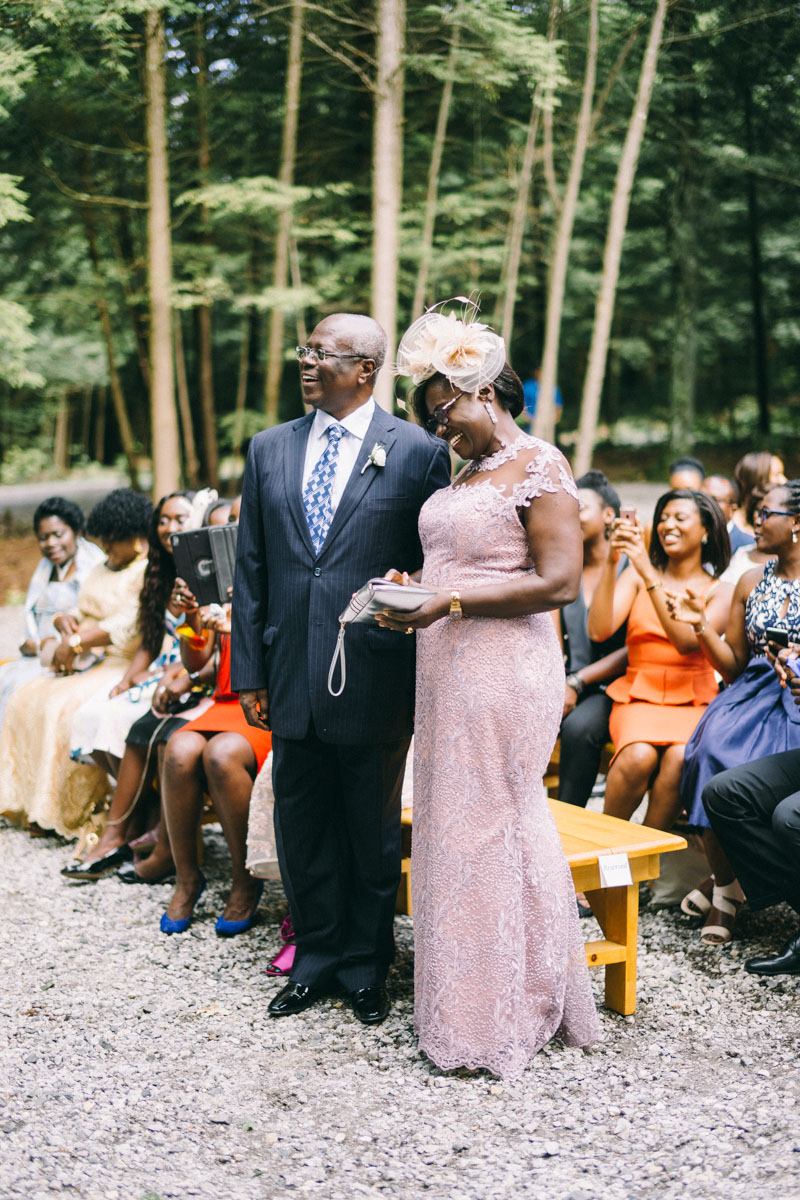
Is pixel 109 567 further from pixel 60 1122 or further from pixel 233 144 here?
pixel 233 144

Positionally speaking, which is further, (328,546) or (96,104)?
(96,104)

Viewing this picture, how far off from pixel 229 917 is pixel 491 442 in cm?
232

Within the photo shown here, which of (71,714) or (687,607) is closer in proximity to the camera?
(687,607)

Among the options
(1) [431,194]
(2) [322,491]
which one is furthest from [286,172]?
(2) [322,491]

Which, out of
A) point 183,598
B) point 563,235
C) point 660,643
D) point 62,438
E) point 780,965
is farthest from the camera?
point 62,438

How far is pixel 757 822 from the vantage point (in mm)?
3736

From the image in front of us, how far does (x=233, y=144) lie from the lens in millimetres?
14328

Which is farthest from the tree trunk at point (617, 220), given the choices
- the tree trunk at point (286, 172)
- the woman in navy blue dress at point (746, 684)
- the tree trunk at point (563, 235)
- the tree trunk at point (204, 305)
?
the woman in navy blue dress at point (746, 684)

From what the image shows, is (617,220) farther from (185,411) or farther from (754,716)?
(754,716)

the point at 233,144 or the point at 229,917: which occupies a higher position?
the point at 233,144

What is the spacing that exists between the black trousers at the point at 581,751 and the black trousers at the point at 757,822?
90 cm

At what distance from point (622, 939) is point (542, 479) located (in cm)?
160

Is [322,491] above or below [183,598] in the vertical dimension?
above

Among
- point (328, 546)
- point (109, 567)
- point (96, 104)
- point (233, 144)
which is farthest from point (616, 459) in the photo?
point (328, 546)
